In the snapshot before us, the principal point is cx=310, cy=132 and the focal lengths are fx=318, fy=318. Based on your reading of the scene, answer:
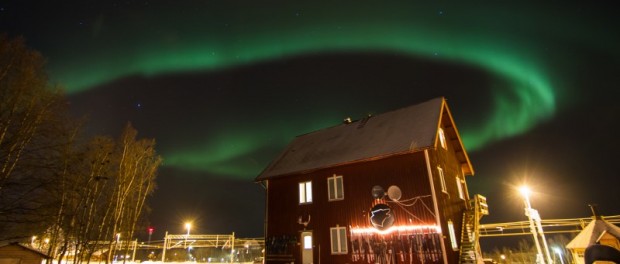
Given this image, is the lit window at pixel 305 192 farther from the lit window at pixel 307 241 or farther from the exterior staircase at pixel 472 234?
the exterior staircase at pixel 472 234

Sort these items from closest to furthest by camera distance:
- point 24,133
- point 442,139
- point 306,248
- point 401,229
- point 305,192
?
point 24,133 → point 401,229 → point 306,248 → point 305,192 → point 442,139

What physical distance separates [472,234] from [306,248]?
1092 cm

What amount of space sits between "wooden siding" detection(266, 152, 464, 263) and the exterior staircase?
2.18 ft

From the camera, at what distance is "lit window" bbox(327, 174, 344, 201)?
20.5 meters

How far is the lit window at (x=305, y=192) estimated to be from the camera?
71.7ft

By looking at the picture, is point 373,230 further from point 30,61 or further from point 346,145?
point 30,61

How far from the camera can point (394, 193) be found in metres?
18.2

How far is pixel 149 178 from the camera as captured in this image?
2558 cm

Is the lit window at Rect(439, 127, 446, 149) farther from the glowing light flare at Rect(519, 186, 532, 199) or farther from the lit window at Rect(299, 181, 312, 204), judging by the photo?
the lit window at Rect(299, 181, 312, 204)

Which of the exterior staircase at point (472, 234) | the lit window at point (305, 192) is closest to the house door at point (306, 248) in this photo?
the lit window at point (305, 192)

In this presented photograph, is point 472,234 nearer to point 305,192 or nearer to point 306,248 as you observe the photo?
point 306,248

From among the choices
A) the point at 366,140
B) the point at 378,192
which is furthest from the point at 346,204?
the point at 366,140

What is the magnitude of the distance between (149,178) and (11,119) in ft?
45.9

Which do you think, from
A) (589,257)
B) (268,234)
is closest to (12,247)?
(268,234)
